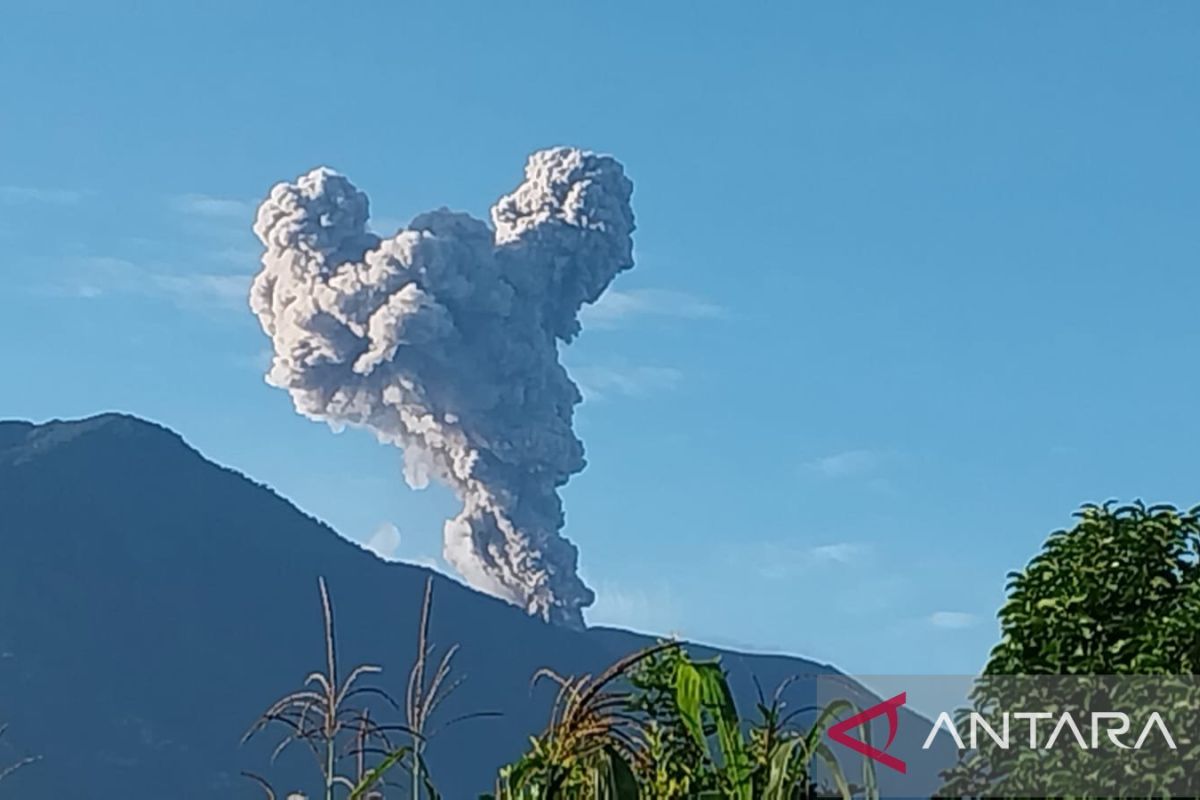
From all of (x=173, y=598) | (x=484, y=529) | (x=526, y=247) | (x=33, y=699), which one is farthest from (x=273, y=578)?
(x=526, y=247)

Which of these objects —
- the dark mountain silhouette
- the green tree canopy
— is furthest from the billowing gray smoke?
the green tree canopy

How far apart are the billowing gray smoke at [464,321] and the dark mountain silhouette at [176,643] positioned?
25.0 metres

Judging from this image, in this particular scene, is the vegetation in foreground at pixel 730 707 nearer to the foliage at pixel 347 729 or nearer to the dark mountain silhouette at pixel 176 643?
the foliage at pixel 347 729

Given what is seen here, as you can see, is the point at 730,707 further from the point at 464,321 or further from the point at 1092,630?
the point at 464,321

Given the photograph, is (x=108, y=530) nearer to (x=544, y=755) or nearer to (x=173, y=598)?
(x=173, y=598)

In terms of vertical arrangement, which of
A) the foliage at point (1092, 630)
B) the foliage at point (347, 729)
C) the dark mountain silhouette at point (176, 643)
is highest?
the dark mountain silhouette at point (176, 643)

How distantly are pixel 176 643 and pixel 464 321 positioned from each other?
61085 mm

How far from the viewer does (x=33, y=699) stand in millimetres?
164375

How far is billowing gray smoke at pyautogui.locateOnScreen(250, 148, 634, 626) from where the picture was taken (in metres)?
118

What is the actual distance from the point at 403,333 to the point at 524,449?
14.9m

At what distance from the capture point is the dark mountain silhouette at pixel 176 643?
513ft

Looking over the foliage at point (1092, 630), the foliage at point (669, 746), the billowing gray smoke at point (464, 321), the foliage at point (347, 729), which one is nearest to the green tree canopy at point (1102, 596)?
the foliage at point (1092, 630)

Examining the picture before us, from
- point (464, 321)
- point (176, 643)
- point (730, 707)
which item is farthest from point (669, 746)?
point (176, 643)

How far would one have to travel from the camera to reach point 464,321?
13238 centimetres
